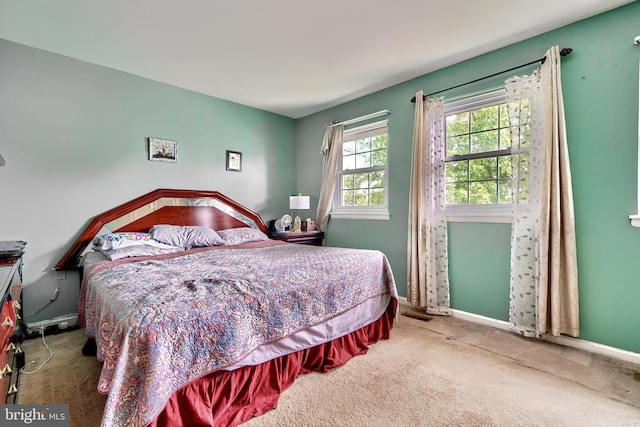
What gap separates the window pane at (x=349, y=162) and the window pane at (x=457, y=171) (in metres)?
1.28

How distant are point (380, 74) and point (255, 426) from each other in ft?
10.5

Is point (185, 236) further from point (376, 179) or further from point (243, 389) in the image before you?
point (376, 179)

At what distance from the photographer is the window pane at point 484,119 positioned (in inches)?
110

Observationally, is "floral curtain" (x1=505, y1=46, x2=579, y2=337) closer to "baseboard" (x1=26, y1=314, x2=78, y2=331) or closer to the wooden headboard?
the wooden headboard

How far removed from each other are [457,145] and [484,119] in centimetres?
32

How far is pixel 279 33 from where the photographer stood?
2.42m

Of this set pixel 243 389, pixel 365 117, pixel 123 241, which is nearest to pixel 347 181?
pixel 365 117

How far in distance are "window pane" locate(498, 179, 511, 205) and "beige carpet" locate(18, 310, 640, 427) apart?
117cm

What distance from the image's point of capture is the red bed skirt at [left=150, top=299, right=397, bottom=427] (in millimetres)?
1339

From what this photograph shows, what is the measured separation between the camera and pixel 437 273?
9.93ft


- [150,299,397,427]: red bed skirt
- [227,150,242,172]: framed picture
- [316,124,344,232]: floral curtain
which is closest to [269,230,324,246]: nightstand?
[316,124,344,232]: floral curtain

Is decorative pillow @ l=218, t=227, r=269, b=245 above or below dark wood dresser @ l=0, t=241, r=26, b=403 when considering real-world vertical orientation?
above

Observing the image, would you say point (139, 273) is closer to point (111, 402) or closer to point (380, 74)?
point (111, 402)

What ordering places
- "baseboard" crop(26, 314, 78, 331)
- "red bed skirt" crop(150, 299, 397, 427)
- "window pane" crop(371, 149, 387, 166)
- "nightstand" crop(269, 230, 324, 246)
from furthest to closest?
1. "nightstand" crop(269, 230, 324, 246)
2. "window pane" crop(371, 149, 387, 166)
3. "baseboard" crop(26, 314, 78, 331)
4. "red bed skirt" crop(150, 299, 397, 427)
